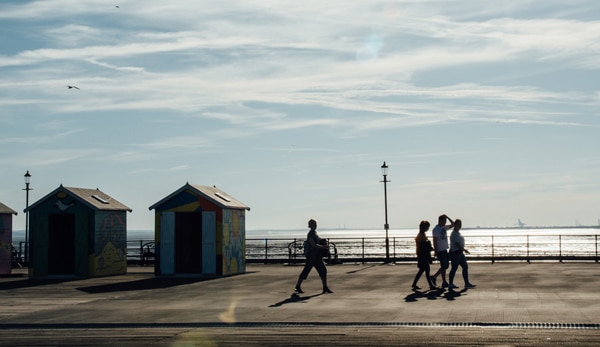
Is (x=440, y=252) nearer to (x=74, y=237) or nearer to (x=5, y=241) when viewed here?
(x=74, y=237)

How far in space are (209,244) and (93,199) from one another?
5046mm

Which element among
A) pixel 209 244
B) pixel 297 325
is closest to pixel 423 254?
pixel 297 325

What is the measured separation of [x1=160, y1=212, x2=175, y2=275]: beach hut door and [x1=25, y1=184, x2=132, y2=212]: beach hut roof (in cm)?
255

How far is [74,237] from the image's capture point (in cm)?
3159

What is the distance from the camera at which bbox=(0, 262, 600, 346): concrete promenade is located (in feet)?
44.7

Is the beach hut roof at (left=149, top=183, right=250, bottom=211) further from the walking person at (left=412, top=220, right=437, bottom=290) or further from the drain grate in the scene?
the drain grate

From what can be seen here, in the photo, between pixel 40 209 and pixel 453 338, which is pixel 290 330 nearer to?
pixel 453 338

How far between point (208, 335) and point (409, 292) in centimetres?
862

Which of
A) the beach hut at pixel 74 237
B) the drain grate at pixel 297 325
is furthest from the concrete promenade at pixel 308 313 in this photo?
the beach hut at pixel 74 237

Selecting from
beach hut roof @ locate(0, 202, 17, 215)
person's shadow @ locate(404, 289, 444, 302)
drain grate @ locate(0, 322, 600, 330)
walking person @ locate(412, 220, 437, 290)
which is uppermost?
beach hut roof @ locate(0, 202, 17, 215)

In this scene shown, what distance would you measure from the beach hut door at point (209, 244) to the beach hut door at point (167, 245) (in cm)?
111

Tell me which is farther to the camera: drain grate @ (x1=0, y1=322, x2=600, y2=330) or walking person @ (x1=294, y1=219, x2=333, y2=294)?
walking person @ (x1=294, y1=219, x2=333, y2=294)

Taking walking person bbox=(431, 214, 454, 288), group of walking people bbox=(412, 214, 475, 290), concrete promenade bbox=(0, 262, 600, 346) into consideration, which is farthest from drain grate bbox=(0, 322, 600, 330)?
walking person bbox=(431, 214, 454, 288)

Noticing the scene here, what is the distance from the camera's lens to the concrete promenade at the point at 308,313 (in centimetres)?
1363
